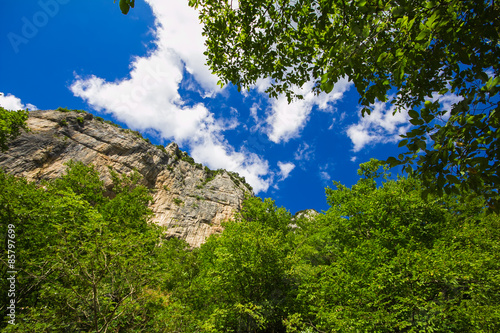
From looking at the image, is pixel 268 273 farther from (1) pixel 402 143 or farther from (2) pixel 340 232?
(1) pixel 402 143

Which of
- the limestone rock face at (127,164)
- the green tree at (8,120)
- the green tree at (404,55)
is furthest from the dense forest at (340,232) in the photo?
the limestone rock face at (127,164)

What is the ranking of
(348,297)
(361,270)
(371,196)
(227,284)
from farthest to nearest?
(371,196)
(227,284)
(361,270)
(348,297)

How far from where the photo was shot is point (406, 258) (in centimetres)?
855

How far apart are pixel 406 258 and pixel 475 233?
5667 mm

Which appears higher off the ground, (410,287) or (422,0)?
(422,0)

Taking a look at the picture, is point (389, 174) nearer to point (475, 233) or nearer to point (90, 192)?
point (475, 233)

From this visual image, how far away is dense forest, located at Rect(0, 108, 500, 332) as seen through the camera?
21.8 feet

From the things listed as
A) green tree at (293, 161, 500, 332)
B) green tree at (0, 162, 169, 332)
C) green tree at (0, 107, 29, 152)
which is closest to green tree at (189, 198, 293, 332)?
green tree at (293, 161, 500, 332)

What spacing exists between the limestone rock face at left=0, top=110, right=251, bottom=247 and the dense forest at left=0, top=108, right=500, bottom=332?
41.7 meters

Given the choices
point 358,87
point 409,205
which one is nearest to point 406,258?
point 409,205

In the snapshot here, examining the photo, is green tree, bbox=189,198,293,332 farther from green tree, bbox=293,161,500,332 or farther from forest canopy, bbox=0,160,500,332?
green tree, bbox=293,161,500,332

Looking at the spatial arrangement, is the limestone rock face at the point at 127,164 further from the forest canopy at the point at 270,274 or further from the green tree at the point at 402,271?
the green tree at the point at 402,271

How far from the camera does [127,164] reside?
5794 centimetres

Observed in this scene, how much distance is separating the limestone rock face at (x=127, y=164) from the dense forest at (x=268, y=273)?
4167cm
